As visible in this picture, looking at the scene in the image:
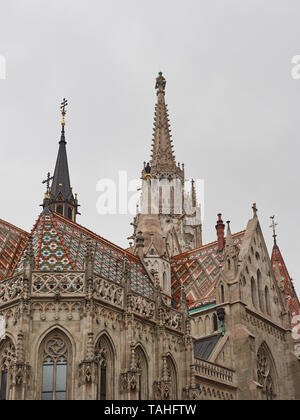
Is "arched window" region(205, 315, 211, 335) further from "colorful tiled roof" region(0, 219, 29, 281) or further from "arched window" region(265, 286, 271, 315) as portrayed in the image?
"colorful tiled roof" region(0, 219, 29, 281)

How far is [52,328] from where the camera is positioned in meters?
19.8

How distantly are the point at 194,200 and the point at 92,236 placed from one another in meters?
26.9

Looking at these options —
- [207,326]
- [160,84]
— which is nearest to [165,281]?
[207,326]

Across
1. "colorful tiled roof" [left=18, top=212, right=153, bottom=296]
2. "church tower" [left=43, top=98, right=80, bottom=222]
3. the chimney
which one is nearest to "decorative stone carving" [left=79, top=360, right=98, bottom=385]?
"colorful tiled roof" [left=18, top=212, right=153, bottom=296]

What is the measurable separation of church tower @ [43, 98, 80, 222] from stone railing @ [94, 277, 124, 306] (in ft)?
59.7

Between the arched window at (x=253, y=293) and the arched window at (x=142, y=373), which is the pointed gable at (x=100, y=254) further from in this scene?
the arched window at (x=253, y=293)

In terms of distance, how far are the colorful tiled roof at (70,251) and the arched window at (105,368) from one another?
239cm

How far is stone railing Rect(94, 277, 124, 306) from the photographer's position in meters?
20.8

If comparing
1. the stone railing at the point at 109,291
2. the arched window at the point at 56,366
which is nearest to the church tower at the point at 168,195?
the stone railing at the point at 109,291

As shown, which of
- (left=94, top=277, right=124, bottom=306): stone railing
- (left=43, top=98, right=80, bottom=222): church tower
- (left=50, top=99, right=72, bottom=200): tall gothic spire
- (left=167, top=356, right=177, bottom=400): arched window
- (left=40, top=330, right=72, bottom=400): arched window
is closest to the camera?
(left=40, top=330, right=72, bottom=400): arched window

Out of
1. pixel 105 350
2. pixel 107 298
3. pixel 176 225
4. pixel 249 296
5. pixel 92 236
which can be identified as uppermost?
pixel 176 225

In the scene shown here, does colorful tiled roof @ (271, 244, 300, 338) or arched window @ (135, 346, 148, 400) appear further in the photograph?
colorful tiled roof @ (271, 244, 300, 338)
